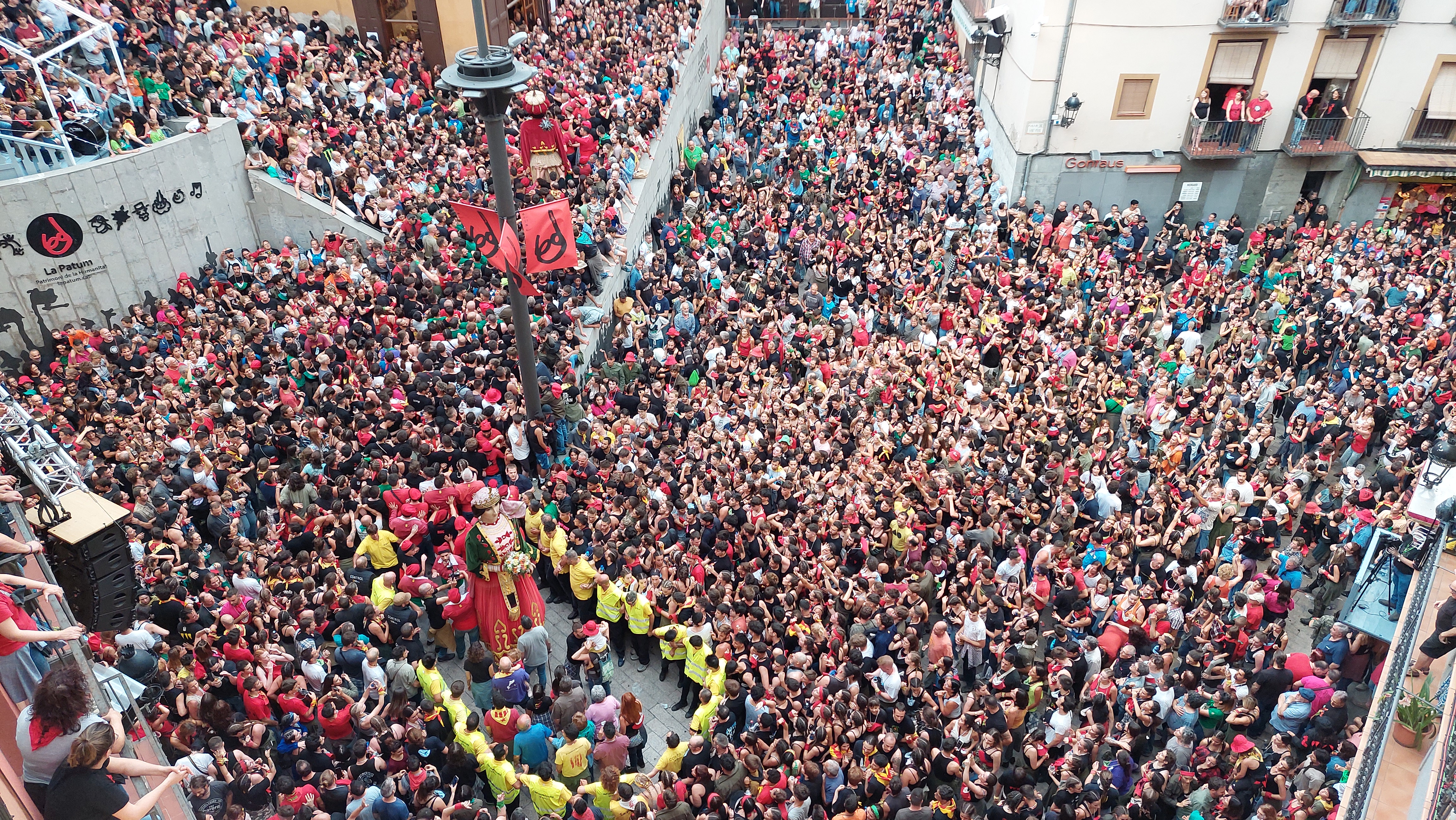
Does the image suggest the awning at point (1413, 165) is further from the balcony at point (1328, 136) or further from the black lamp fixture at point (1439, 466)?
the black lamp fixture at point (1439, 466)

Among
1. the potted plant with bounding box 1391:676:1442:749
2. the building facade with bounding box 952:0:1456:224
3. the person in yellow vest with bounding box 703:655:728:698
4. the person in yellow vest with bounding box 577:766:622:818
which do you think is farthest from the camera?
the building facade with bounding box 952:0:1456:224

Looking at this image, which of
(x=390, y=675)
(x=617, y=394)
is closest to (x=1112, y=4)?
(x=617, y=394)

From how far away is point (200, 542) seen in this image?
1018cm

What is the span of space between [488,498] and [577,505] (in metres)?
2.35

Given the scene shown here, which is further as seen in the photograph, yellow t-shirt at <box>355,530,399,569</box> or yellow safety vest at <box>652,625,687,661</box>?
yellow t-shirt at <box>355,530,399,569</box>

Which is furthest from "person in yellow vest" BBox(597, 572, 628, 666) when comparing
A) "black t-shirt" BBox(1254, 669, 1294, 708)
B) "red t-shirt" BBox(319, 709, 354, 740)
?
"black t-shirt" BBox(1254, 669, 1294, 708)

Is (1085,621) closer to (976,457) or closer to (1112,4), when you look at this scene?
(976,457)

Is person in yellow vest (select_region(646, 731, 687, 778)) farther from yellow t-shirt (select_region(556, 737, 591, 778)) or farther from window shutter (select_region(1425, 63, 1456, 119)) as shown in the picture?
A: window shutter (select_region(1425, 63, 1456, 119))

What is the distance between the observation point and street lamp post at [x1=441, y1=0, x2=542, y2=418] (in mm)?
9797

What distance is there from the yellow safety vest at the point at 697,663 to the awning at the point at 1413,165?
19.0 m

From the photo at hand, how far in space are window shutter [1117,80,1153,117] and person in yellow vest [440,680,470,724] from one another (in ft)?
60.4

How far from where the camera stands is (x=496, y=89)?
32.0 ft

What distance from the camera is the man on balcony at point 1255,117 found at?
64.7ft

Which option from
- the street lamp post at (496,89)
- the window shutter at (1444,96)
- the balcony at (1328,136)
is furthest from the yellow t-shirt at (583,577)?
the window shutter at (1444,96)
